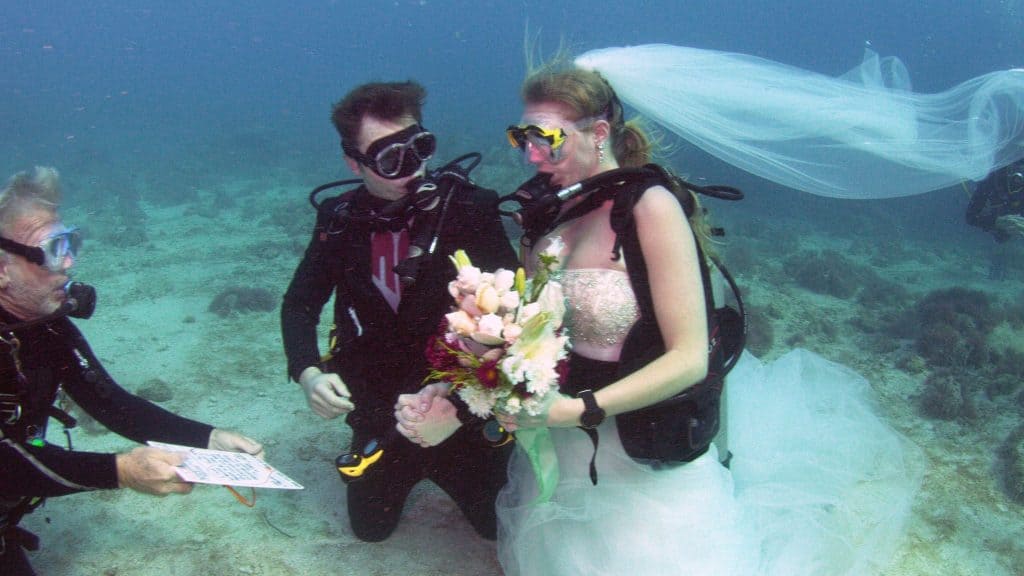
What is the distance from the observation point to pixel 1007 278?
14000 millimetres

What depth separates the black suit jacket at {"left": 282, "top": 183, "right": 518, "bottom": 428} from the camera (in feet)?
11.7

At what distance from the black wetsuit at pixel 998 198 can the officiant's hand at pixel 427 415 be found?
9287 mm

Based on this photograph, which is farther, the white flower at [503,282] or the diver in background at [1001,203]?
the diver in background at [1001,203]

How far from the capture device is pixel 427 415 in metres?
2.76

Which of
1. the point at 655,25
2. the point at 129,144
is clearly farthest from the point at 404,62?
the point at 129,144

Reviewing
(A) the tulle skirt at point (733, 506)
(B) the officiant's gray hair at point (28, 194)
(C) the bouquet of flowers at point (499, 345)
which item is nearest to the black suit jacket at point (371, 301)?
(A) the tulle skirt at point (733, 506)

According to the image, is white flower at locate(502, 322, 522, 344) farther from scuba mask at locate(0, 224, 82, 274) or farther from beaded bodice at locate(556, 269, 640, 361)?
scuba mask at locate(0, 224, 82, 274)

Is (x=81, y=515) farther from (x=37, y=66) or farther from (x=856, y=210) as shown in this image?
(x=37, y=66)

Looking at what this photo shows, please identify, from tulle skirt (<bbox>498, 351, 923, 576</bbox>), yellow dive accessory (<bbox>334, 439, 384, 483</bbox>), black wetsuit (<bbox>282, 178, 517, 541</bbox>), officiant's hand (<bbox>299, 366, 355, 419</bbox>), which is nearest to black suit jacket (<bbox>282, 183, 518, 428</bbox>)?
black wetsuit (<bbox>282, 178, 517, 541</bbox>)

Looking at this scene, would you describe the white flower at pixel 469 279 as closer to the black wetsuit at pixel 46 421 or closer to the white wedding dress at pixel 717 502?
the white wedding dress at pixel 717 502

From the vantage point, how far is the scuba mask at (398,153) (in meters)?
3.21

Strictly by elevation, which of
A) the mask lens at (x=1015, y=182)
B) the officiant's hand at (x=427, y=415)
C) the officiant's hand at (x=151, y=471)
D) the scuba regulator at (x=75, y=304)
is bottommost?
the mask lens at (x=1015, y=182)

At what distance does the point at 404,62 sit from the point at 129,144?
96.6 meters

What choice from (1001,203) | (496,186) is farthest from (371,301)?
(496,186)
